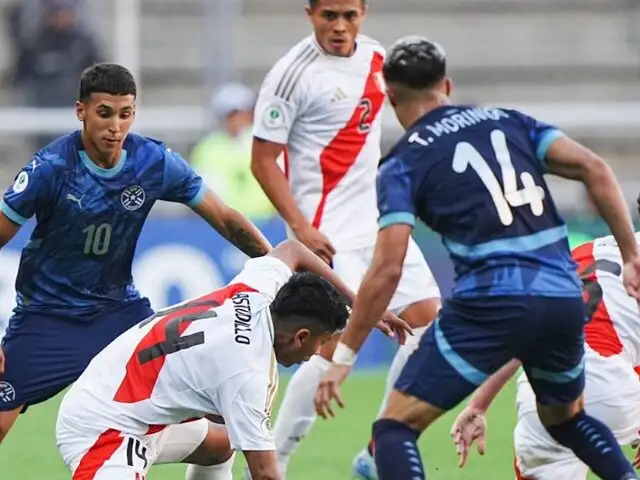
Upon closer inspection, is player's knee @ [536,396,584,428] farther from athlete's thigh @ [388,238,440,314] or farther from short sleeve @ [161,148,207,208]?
short sleeve @ [161,148,207,208]

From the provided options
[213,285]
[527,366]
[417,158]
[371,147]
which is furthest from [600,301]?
[213,285]

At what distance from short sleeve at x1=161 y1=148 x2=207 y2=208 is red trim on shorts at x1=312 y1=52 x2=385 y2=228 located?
1115mm

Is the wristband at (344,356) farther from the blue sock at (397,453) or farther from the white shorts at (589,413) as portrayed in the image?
the white shorts at (589,413)

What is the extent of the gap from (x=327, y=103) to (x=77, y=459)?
273 centimetres

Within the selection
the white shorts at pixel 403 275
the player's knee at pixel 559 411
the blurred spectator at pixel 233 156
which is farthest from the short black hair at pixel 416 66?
the blurred spectator at pixel 233 156

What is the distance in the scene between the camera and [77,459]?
6145 millimetres

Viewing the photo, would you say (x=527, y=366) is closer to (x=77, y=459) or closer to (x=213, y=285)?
(x=77, y=459)

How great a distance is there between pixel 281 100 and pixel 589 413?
2430mm

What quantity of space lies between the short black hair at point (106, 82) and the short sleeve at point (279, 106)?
4.11 ft

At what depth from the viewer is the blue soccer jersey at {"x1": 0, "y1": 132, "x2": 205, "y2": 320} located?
6.86m

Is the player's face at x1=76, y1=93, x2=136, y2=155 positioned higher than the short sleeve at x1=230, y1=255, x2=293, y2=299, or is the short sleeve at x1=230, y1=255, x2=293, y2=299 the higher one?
the player's face at x1=76, y1=93, x2=136, y2=155

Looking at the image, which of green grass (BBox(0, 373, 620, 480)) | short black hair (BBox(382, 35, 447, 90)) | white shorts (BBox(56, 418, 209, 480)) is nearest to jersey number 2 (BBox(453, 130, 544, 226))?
short black hair (BBox(382, 35, 447, 90))

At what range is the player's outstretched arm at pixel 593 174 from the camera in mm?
5723

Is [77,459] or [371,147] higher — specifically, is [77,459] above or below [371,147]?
below
